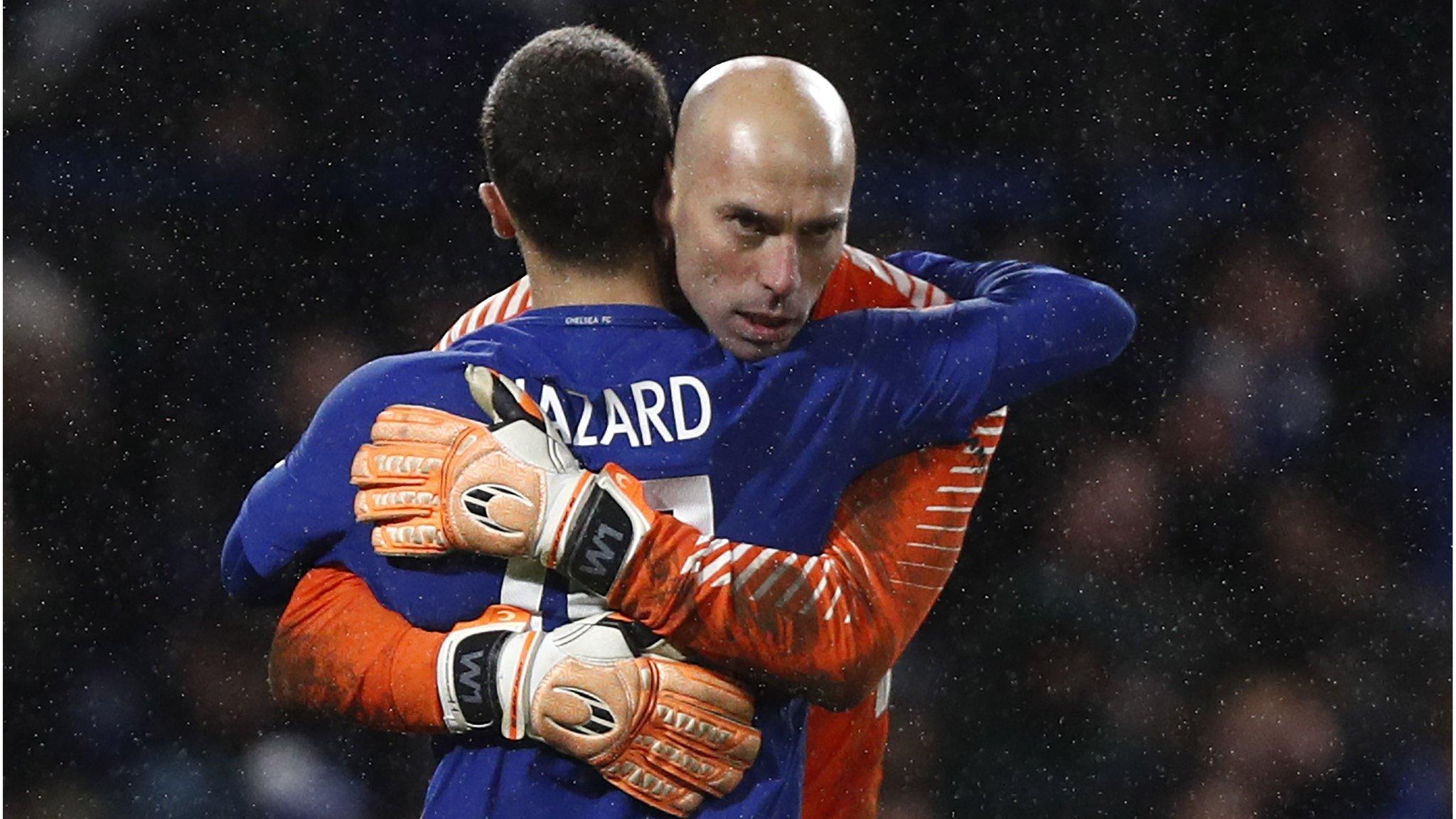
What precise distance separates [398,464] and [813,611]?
0.26 metres

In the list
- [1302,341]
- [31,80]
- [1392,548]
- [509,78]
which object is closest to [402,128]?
[31,80]

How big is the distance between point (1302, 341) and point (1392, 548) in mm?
252

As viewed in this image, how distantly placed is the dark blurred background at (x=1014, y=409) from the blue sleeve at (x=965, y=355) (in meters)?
0.60

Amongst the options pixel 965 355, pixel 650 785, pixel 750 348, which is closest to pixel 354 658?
pixel 650 785

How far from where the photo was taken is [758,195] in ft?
3.23

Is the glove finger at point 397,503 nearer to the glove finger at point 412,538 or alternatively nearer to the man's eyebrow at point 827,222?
the glove finger at point 412,538

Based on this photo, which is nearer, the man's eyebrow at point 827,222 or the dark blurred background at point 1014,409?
the man's eyebrow at point 827,222

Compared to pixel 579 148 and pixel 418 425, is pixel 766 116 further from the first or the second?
pixel 418 425

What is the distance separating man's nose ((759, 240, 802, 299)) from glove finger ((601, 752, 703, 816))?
28 centimetres

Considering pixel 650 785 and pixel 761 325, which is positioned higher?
pixel 761 325

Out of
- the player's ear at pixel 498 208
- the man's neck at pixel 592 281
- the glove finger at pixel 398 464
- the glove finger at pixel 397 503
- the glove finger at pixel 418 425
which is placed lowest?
the glove finger at pixel 397 503

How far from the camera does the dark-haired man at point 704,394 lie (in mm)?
997

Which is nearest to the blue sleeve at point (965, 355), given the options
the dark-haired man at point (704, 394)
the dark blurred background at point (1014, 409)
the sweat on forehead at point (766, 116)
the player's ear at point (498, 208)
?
the dark-haired man at point (704, 394)

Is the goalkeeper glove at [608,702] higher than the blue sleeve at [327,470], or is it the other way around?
the blue sleeve at [327,470]
